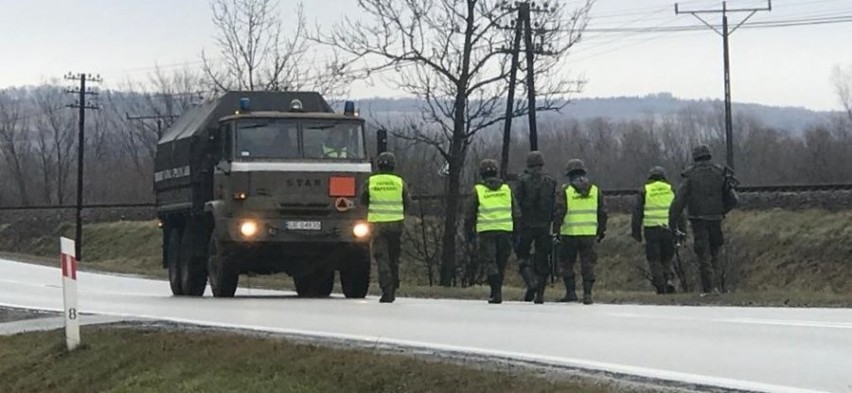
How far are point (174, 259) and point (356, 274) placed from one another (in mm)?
3860

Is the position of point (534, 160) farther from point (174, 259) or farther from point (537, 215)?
point (174, 259)

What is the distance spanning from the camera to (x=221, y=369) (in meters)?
10.8

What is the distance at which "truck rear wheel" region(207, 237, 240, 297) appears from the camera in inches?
761

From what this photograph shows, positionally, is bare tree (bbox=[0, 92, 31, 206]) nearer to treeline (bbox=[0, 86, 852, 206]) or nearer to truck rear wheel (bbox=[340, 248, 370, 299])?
treeline (bbox=[0, 86, 852, 206])

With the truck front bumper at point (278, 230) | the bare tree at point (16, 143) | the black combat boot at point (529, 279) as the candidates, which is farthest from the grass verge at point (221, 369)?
the bare tree at point (16, 143)

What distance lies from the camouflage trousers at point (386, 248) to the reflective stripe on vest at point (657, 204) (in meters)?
3.92

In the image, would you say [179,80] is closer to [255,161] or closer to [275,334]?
[255,161]

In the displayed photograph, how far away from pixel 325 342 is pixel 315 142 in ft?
24.4

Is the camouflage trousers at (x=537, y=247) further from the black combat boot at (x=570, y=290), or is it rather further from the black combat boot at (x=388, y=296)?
the black combat boot at (x=388, y=296)

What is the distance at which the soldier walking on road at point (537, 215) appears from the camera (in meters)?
18.0

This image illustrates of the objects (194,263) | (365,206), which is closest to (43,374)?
(365,206)

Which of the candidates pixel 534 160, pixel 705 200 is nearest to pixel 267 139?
pixel 534 160

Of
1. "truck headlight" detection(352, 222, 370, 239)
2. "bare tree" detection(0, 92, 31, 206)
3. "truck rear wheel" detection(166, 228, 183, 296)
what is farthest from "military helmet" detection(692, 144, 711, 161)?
"bare tree" detection(0, 92, 31, 206)

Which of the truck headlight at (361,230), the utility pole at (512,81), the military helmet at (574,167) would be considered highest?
the utility pole at (512,81)
